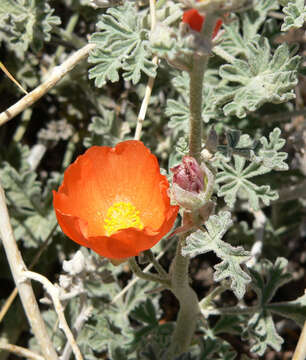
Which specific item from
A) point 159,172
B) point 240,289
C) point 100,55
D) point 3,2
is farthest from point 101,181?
point 3,2

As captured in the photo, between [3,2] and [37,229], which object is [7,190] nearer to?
[37,229]

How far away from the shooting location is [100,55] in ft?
6.62

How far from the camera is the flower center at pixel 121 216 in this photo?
6.45ft

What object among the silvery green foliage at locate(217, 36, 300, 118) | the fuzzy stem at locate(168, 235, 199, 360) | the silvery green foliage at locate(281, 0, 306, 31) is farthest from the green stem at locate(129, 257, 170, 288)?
the silvery green foliage at locate(281, 0, 306, 31)

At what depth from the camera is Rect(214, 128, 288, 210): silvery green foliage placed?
1.76 meters

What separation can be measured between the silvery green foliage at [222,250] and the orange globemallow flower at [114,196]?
9cm

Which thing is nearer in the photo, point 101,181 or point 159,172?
point 159,172

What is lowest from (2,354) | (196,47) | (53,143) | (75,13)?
(2,354)

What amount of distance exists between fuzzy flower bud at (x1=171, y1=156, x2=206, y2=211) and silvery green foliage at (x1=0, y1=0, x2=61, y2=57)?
110 cm

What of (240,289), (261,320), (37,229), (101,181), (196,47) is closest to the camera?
(196,47)

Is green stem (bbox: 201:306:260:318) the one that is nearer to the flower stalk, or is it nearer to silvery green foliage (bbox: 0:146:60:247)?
the flower stalk

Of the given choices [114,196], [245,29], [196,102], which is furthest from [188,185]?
[245,29]

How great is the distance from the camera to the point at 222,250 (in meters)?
1.57

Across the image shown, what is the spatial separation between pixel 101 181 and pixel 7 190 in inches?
32.4
